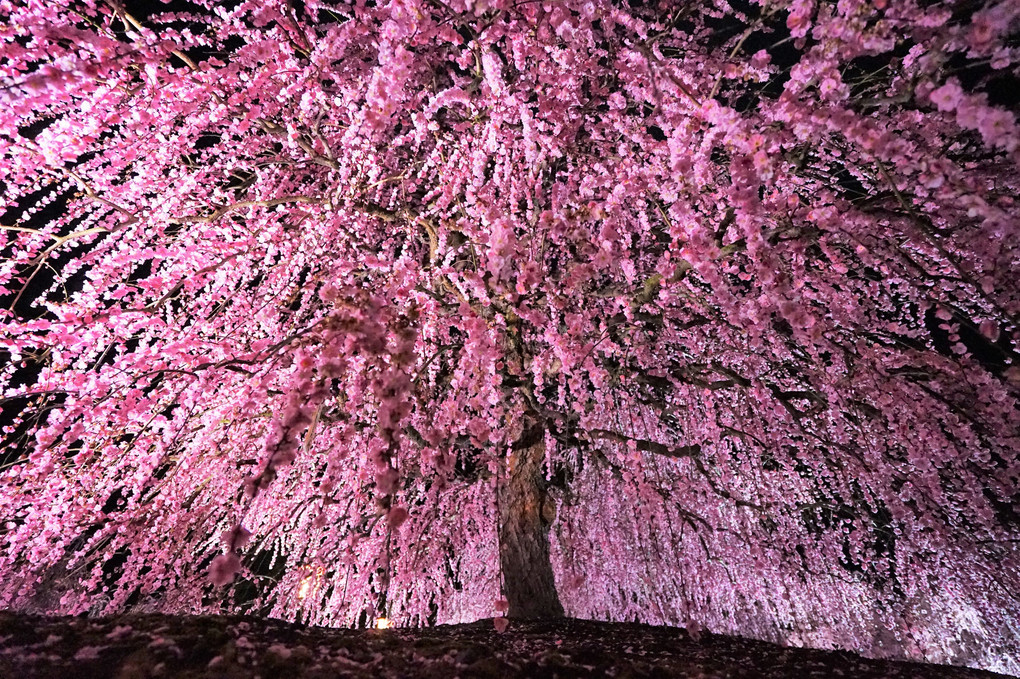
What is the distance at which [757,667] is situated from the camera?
16.2ft

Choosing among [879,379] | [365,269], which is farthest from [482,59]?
[879,379]

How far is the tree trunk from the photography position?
22.2 feet

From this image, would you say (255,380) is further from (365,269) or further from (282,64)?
(282,64)

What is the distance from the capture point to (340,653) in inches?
161

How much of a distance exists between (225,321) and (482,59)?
16.8ft

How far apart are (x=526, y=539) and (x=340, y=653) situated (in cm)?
350

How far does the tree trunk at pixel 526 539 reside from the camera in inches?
266

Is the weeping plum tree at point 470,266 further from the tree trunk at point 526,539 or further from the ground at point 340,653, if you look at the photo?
the ground at point 340,653

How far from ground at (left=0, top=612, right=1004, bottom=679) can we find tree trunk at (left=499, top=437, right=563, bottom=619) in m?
0.94

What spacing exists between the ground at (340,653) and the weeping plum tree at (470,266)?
2.63 ft

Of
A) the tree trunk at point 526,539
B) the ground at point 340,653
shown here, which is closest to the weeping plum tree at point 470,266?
the tree trunk at point 526,539

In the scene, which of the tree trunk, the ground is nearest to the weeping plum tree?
the tree trunk

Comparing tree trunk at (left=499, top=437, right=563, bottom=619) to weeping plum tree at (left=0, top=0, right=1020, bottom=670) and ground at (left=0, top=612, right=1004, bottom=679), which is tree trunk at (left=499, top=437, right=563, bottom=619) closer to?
weeping plum tree at (left=0, top=0, right=1020, bottom=670)

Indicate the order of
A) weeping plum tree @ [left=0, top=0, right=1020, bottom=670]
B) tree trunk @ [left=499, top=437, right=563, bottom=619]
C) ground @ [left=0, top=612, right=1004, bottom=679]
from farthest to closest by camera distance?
tree trunk @ [left=499, top=437, right=563, bottom=619]
weeping plum tree @ [left=0, top=0, right=1020, bottom=670]
ground @ [left=0, top=612, right=1004, bottom=679]
